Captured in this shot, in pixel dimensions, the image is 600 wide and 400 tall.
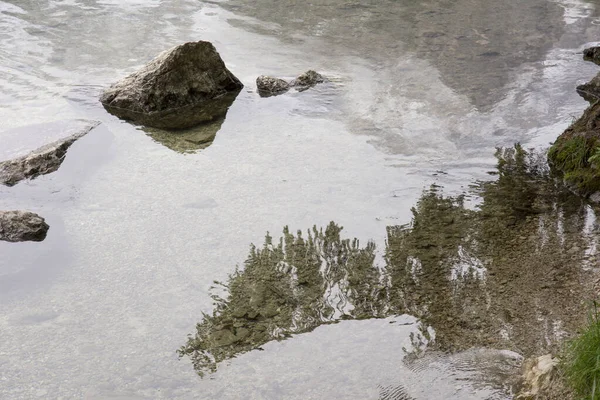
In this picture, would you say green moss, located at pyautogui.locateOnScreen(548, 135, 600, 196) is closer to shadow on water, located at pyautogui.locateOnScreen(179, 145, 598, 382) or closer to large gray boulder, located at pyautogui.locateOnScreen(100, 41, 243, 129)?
shadow on water, located at pyautogui.locateOnScreen(179, 145, 598, 382)

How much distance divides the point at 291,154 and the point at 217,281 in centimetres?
216

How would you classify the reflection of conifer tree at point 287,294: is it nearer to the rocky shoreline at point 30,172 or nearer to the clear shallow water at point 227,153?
the clear shallow water at point 227,153

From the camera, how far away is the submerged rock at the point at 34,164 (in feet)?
20.8

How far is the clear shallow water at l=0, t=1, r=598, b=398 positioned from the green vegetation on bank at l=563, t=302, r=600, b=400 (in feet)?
3.38

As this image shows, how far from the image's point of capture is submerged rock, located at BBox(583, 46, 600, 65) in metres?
9.08

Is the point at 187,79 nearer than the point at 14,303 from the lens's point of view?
No

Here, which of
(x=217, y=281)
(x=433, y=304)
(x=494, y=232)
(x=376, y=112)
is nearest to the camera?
(x=433, y=304)

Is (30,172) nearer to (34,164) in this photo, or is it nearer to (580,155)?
(34,164)

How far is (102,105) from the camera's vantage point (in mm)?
7898

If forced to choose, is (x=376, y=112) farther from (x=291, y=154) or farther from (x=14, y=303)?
(x=14, y=303)

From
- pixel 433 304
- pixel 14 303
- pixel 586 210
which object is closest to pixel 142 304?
pixel 14 303

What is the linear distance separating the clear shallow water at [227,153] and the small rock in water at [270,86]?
0.62 ft

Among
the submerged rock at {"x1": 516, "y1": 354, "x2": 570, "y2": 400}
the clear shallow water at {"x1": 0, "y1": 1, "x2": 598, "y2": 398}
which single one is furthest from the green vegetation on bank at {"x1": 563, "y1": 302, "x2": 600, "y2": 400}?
the clear shallow water at {"x1": 0, "y1": 1, "x2": 598, "y2": 398}

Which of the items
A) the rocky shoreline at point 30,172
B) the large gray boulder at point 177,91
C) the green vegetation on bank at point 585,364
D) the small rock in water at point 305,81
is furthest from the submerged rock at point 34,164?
the green vegetation on bank at point 585,364
